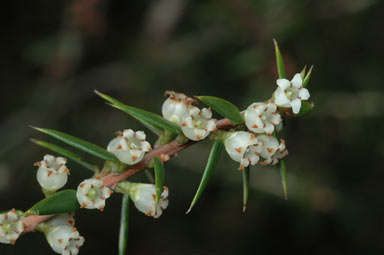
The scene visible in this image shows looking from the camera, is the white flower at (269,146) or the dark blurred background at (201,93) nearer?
the white flower at (269,146)

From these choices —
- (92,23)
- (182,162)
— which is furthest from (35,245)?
(92,23)

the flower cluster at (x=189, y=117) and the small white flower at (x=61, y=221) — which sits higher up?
the flower cluster at (x=189, y=117)

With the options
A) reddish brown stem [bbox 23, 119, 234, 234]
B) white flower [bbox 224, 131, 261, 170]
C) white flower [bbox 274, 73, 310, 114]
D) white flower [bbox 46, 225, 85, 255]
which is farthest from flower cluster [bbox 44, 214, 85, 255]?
white flower [bbox 274, 73, 310, 114]

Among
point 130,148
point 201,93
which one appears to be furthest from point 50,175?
point 201,93

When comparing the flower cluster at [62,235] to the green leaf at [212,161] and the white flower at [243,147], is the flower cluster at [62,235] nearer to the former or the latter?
the green leaf at [212,161]

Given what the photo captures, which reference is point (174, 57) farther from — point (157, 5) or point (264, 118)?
point (264, 118)

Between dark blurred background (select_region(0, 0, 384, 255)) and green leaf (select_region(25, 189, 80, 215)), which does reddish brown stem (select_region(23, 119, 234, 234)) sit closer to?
green leaf (select_region(25, 189, 80, 215))

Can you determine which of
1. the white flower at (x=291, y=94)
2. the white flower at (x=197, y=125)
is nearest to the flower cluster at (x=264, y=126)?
the white flower at (x=291, y=94)
